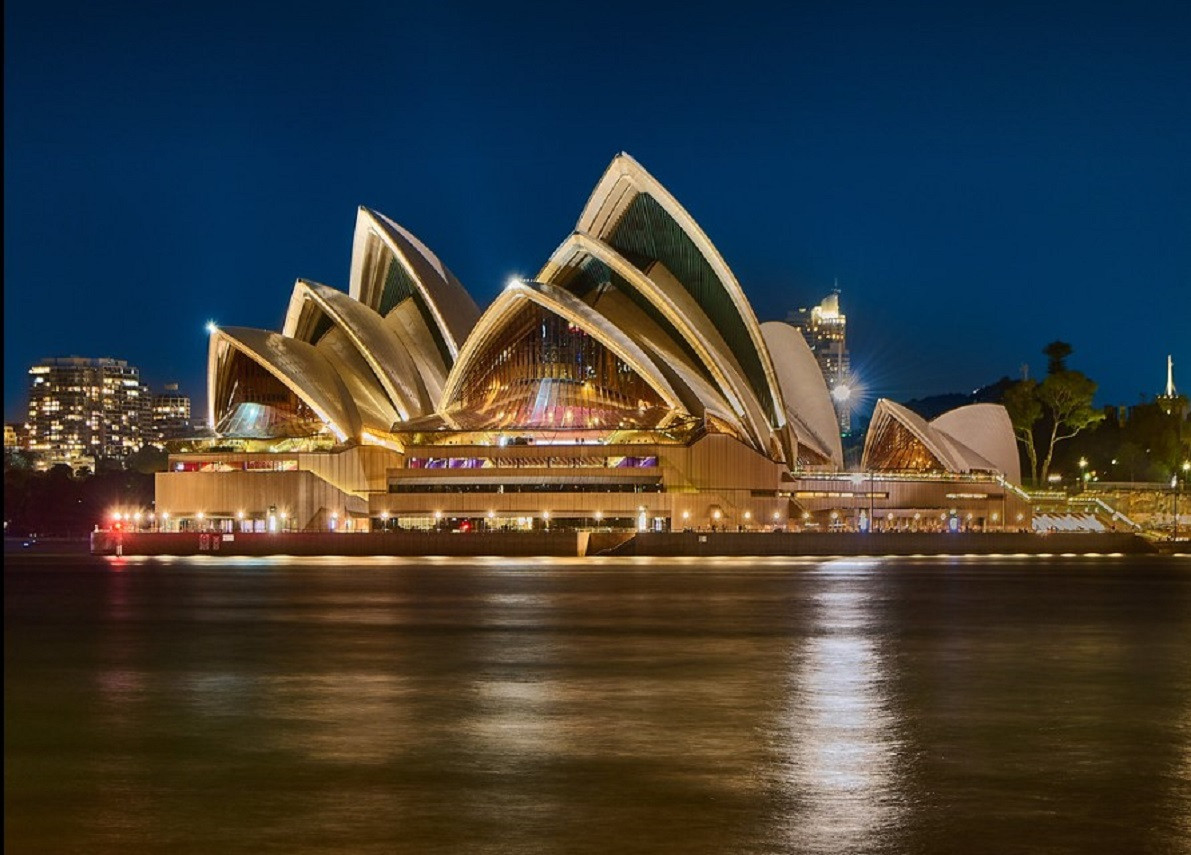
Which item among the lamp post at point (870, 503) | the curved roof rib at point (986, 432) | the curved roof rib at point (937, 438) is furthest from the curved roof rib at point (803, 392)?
the curved roof rib at point (986, 432)

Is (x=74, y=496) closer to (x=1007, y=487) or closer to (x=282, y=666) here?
(x=1007, y=487)

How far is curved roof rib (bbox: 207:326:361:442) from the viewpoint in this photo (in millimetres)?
72562

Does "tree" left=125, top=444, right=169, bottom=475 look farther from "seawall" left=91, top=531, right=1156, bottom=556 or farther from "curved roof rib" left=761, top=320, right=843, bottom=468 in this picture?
"curved roof rib" left=761, top=320, right=843, bottom=468

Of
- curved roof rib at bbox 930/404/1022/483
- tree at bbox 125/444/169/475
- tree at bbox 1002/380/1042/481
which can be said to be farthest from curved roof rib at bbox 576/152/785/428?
tree at bbox 125/444/169/475

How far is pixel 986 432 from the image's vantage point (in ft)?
303

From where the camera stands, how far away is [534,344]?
7562 cm

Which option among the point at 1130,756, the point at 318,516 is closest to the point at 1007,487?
the point at 318,516

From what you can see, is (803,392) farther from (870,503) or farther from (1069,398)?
(1069,398)

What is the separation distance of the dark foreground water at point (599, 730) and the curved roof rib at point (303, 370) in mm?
40939

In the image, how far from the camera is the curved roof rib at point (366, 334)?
241ft

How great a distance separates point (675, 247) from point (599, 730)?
60754mm

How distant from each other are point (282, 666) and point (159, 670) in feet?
4.89

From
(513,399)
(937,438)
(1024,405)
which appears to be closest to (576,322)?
(513,399)

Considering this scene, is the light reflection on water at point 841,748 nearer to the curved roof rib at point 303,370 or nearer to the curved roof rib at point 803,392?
the curved roof rib at point 303,370
